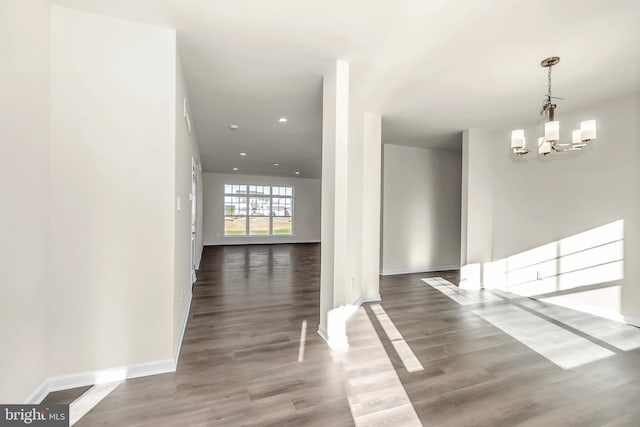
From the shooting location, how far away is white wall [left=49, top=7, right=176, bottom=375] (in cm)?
191

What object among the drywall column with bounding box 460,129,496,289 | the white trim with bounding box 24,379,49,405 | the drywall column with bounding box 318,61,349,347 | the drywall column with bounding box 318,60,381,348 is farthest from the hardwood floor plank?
the drywall column with bounding box 460,129,496,289

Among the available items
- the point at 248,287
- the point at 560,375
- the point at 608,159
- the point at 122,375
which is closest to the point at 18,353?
the point at 122,375

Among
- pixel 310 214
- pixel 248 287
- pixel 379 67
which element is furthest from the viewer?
pixel 310 214

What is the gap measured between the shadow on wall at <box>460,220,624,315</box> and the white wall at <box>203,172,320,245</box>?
767cm

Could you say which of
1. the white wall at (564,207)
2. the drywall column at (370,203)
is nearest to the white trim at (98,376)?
the drywall column at (370,203)

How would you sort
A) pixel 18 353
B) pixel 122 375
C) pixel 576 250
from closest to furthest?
pixel 18 353 → pixel 122 375 → pixel 576 250

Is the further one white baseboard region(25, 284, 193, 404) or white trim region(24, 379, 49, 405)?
white baseboard region(25, 284, 193, 404)

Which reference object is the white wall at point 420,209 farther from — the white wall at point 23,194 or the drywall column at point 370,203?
the white wall at point 23,194

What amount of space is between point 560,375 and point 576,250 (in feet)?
7.86

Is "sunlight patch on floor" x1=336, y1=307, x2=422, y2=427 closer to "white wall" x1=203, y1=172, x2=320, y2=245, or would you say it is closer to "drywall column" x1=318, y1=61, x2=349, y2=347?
"drywall column" x1=318, y1=61, x2=349, y2=347

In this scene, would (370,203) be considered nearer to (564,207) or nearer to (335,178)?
(335,178)

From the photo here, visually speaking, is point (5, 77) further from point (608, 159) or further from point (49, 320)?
point (608, 159)

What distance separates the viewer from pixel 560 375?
2152mm
